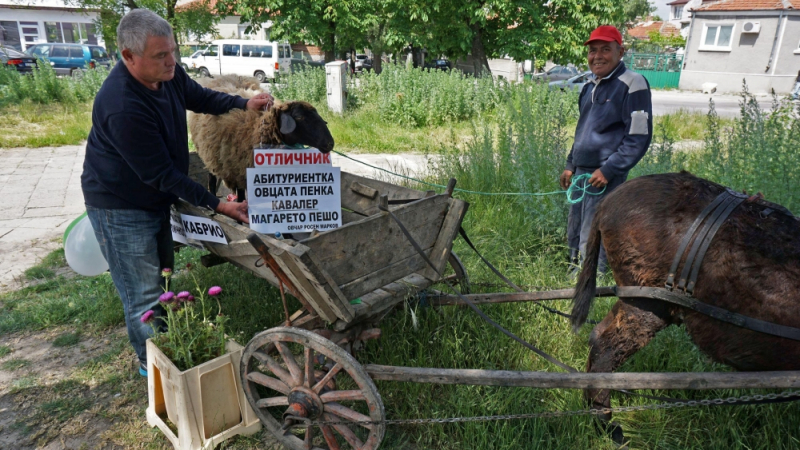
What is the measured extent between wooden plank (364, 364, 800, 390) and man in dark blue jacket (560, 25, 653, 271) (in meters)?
1.69

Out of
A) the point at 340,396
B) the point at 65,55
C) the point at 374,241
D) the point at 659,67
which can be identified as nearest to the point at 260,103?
the point at 374,241

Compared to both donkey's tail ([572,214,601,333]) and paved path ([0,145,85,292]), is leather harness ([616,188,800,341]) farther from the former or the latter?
paved path ([0,145,85,292])

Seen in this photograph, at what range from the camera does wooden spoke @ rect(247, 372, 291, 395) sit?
9.03 feet

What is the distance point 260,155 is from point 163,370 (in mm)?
1372

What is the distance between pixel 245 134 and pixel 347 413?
263cm

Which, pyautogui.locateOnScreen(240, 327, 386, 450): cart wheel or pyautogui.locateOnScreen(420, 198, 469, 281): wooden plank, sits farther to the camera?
A: pyautogui.locateOnScreen(420, 198, 469, 281): wooden plank

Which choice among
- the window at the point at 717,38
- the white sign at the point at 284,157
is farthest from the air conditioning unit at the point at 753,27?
the white sign at the point at 284,157

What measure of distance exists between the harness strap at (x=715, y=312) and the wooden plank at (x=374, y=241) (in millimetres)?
1142

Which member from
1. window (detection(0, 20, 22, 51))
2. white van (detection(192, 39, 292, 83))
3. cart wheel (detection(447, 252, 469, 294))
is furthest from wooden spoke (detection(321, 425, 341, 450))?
window (detection(0, 20, 22, 51))

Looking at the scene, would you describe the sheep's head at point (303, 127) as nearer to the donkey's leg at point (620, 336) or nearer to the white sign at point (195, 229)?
the white sign at point (195, 229)

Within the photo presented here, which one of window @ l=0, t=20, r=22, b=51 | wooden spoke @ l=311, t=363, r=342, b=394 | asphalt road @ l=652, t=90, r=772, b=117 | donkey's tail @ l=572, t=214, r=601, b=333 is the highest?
window @ l=0, t=20, r=22, b=51

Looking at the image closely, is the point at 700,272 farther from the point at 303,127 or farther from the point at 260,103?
the point at 260,103

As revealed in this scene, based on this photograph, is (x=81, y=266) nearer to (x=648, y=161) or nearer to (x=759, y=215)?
(x=759, y=215)

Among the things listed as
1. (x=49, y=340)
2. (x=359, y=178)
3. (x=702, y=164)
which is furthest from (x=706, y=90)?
(x=49, y=340)
